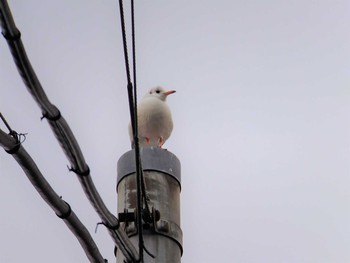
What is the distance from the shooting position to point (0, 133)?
3906 mm

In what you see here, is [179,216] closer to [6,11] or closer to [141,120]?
[141,120]

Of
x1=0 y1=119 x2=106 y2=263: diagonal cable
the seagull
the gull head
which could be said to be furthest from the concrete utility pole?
the gull head

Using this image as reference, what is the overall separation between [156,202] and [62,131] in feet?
5.13

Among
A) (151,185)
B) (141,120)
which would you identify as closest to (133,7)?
(151,185)

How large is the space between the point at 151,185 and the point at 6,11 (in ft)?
8.20

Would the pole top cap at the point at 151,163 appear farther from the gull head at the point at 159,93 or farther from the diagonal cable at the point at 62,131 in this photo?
the gull head at the point at 159,93

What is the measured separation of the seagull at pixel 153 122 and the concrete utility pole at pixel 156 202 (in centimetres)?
82

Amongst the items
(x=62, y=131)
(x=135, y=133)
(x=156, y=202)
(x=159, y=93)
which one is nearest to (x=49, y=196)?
(x=62, y=131)

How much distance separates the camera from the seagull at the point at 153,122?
22.9 ft

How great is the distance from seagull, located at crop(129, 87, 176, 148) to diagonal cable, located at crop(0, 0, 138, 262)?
197cm

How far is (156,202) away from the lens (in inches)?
216

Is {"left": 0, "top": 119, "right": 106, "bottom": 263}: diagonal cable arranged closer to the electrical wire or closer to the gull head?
the electrical wire

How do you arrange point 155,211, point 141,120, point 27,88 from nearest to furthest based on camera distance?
point 27,88 < point 155,211 < point 141,120

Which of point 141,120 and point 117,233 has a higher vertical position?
point 141,120
